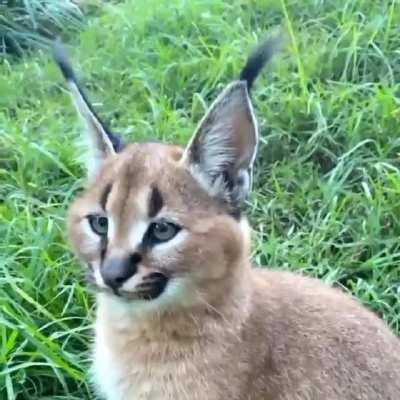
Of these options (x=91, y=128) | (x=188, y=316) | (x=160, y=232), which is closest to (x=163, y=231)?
(x=160, y=232)

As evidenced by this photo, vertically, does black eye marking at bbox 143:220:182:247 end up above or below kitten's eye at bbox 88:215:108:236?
above

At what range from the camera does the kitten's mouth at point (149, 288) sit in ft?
10.6

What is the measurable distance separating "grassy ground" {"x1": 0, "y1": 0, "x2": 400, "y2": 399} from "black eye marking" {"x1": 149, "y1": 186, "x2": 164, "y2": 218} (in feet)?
3.39

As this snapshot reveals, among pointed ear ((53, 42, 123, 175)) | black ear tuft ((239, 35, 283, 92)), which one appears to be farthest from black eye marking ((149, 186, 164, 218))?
black ear tuft ((239, 35, 283, 92))

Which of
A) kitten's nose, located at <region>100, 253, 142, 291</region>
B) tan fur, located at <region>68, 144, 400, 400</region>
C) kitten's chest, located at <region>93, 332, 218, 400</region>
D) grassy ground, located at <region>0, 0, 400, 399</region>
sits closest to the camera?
kitten's nose, located at <region>100, 253, 142, 291</region>

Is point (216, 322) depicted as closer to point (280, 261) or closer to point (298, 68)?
point (280, 261)

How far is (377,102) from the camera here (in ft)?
17.5

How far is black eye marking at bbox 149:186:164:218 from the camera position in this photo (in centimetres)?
327

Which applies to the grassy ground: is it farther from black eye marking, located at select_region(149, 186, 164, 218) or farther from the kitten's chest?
black eye marking, located at select_region(149, 186, 164, 218)

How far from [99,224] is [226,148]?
0.41 meters

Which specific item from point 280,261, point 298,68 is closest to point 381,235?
point 280,261

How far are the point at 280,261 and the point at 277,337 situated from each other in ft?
3.83

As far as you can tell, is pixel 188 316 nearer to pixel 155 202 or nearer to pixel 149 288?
pixel 149 288

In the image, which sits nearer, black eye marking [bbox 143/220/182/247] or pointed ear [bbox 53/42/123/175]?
black eye marking [bbox 143/220/182/247]
